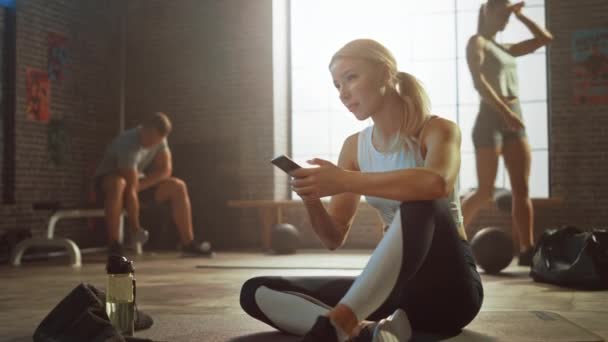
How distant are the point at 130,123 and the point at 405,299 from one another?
640 cm

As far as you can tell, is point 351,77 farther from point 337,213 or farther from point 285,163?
point 337,213

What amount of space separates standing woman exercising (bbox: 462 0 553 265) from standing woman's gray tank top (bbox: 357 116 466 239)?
8.30 feet

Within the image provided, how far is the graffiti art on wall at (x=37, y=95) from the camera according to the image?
20.9 feet

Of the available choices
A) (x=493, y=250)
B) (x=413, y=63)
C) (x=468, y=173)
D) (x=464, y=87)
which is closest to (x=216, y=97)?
(x=413, y=63)

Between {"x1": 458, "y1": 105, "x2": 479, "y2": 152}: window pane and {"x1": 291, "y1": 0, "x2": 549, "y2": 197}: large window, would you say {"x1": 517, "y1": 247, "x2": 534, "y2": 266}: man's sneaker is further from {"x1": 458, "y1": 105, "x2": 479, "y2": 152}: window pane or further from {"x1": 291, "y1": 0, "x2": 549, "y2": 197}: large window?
{"x1": 458, "y1": 105, "x2": 479, "y2": 152}: window pane

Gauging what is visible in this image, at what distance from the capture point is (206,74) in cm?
762

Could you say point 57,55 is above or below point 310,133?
above

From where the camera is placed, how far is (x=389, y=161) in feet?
6.37

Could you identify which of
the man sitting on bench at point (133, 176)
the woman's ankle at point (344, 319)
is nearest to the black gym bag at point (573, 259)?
the woman's ankle at point (344, 319)

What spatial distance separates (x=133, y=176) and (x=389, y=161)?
14.4ft

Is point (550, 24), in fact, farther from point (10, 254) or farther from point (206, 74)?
point (10, 254)

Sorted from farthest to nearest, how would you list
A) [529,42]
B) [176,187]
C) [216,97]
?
[216,97]
[176,187]
[529,42]

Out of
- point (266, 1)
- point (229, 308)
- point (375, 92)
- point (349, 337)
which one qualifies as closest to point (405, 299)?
point (349, 337)

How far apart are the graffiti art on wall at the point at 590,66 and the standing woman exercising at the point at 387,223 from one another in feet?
16.1
